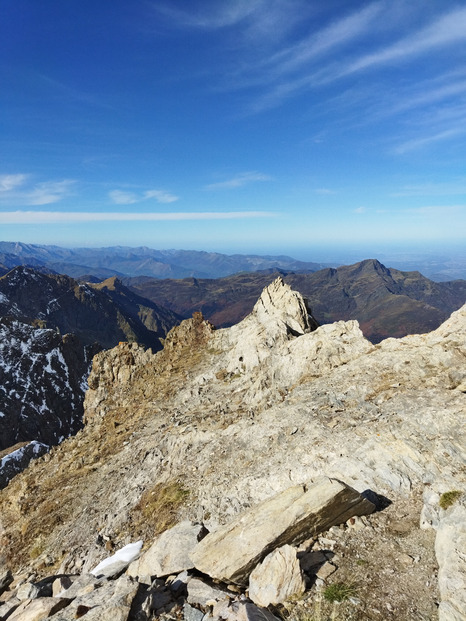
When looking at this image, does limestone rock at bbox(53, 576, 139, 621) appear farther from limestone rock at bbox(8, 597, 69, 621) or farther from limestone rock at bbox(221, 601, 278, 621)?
limestone rock at bbox(221, 601, 278, 621)

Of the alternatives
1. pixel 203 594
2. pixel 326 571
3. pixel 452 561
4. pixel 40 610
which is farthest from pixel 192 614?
pixel 452 561

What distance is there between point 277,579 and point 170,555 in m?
4.89

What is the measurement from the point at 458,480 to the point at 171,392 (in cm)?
2578

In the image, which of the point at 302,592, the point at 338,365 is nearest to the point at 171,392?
the point at 338,365

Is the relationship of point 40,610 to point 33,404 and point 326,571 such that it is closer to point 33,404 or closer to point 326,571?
point 326,571

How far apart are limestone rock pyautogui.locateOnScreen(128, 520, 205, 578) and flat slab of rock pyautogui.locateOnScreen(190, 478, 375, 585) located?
39.8 inches

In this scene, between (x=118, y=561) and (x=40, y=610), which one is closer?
(x=40, y=610)

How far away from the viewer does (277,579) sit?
9.87 m

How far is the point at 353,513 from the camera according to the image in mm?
12695

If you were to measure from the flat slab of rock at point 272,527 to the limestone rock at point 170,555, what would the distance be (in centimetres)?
101

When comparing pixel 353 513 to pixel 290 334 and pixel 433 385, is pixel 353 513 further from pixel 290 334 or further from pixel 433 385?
pixel 290 334

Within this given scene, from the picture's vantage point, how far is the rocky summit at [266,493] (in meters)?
9.98

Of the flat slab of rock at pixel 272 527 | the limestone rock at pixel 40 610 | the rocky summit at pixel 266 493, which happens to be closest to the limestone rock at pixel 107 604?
the rocky summit at pixel 266 493

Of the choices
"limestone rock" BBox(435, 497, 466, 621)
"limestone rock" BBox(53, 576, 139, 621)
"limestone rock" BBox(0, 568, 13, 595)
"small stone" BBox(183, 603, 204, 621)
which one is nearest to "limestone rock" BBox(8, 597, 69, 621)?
"limestone rock" BBox(53, 576, 139, 621)
